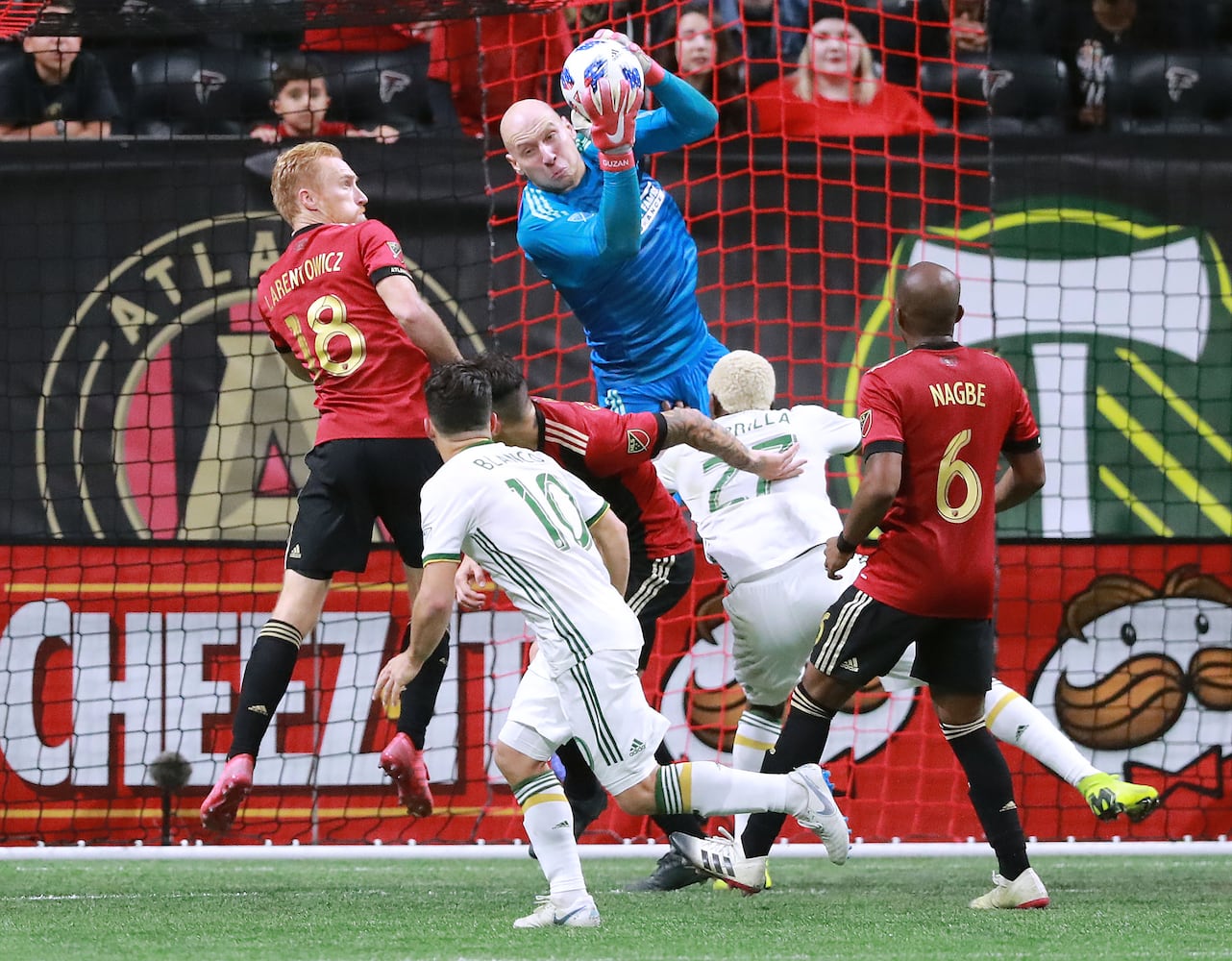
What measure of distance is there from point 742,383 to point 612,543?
3.10 ft

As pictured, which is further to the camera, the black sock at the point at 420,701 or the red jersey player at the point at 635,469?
the black sock at the point at 420,701

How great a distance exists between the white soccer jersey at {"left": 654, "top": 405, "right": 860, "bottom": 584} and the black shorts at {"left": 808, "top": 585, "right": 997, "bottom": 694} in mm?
631

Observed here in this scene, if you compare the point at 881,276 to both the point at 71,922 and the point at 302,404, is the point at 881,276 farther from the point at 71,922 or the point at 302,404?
the point at 71,922

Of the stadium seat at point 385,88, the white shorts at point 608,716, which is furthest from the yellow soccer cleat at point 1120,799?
the stadium seat at point 385,88

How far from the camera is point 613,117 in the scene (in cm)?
513

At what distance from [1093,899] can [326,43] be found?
5.38 meters

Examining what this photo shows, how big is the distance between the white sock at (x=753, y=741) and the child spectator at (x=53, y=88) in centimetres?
432

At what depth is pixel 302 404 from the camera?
7684 mm

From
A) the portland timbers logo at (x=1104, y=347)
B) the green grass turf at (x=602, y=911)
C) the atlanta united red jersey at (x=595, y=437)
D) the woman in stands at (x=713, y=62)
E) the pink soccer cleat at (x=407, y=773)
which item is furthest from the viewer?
the woman in stands at (x=713, y=62)

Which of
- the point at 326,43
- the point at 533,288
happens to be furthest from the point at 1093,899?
the point at 326,43

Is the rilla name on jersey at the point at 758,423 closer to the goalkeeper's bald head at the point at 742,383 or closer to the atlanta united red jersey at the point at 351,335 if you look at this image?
the goalkeeper's bald head at the point at 742,383

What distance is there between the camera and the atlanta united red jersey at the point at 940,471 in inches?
187

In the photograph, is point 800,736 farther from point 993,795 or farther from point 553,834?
point 553,834

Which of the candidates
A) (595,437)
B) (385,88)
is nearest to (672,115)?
(595,437)
